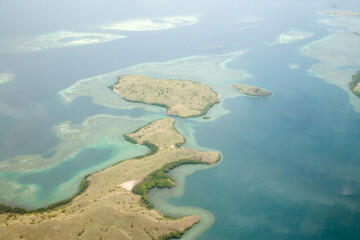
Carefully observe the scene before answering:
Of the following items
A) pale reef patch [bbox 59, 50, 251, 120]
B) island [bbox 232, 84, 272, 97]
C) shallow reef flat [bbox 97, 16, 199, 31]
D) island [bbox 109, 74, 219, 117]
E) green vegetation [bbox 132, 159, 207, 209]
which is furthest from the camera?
shallow reef flat [bbox 97, 16, 199, 31]

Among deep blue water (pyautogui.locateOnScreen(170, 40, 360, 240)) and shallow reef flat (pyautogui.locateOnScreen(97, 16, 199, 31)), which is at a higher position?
shallow reef flat (pyautogui.locateOnScreen(97, 16, 199, 31))

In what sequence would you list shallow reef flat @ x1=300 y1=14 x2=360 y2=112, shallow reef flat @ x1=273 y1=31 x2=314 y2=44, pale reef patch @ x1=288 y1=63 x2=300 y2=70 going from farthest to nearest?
shallow reef flat @ x1=273 y1=31 x2=314 y2=44, pale reef patch @ x1=288 y1=63 x2=300 y2=70, shallow reef flat @ x1=300 y1=14 x2=360 y2=112

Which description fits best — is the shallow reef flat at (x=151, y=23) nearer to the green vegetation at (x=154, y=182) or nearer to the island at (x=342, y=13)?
the island at (x=342, y=13)

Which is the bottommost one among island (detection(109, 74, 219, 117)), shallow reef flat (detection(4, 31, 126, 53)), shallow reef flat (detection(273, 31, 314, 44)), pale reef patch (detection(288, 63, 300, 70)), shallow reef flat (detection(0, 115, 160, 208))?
shallow reef flat (detection(0, 115, 160, 208))

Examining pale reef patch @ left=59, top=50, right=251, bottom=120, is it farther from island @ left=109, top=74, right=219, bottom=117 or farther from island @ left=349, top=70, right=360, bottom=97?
island @ left=349, top=70, right=360, bottom=97

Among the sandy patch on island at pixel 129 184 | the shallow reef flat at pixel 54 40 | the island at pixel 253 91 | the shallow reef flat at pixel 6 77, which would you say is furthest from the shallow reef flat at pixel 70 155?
the shallow reef flat at pixel 54 40

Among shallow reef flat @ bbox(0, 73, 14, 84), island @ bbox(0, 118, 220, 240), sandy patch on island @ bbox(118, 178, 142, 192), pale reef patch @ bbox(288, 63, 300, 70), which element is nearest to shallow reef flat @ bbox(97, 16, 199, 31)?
shallow reef flat @ bbox(0, 73, 14, 84)

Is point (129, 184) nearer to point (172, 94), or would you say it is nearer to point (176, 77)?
point (172, 94)

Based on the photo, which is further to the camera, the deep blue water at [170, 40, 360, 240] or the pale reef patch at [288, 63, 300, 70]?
the pale reef patch at [288, 63, 300, 70]
